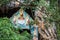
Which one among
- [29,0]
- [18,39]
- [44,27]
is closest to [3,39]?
[18,39]

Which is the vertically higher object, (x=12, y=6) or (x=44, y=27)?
(x=12, y=6)

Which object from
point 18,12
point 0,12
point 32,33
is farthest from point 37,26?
point 0,12

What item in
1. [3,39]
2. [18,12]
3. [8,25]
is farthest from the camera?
[18,12]

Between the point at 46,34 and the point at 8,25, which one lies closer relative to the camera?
the point at 8,25

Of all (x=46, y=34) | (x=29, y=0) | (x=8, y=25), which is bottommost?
(x=46, y=34)

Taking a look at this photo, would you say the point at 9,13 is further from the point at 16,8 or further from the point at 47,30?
the point at 47,30

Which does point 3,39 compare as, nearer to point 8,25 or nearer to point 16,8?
point 8,25

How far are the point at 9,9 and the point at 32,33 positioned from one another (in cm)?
115

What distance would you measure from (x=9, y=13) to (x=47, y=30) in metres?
1.47

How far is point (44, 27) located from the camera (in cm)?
843

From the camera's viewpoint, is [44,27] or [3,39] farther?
[44,27]

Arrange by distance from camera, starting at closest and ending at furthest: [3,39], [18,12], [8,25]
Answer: [3,39] → [8,25] → [18,12]

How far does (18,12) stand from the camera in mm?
8062

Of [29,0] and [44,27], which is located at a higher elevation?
[29,0]
